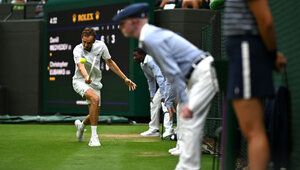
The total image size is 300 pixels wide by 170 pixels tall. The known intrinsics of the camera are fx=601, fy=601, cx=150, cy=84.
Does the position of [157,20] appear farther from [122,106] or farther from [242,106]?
[242,106]

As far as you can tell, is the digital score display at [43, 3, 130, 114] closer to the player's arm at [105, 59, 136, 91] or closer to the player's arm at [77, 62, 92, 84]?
the player's arm at [105, 59, 136, 91]

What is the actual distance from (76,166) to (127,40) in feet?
32.6

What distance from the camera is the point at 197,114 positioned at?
526 centimetres

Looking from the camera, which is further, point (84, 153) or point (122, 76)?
point (122, 76)

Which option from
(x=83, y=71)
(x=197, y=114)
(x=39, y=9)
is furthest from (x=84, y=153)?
(x=39, y=9)

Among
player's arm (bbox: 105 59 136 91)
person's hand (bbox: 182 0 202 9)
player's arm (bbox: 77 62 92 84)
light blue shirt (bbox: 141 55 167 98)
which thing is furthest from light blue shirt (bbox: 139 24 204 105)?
person's hand (bbox: 182 0 202 9)

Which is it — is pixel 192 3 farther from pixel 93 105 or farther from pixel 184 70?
pixel 184 70

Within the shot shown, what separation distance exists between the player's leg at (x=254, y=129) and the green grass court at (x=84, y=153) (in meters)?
Answer: 3.54

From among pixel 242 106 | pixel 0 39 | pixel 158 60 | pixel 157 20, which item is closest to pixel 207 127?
pixel 157 20

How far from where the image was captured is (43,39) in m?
21.0

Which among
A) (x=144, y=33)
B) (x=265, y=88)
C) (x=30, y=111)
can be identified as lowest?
(x=30, y=111)

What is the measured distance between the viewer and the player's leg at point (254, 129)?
4211 mm

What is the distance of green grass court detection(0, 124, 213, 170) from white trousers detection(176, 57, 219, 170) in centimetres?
254

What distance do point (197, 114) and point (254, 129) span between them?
1.07 m
